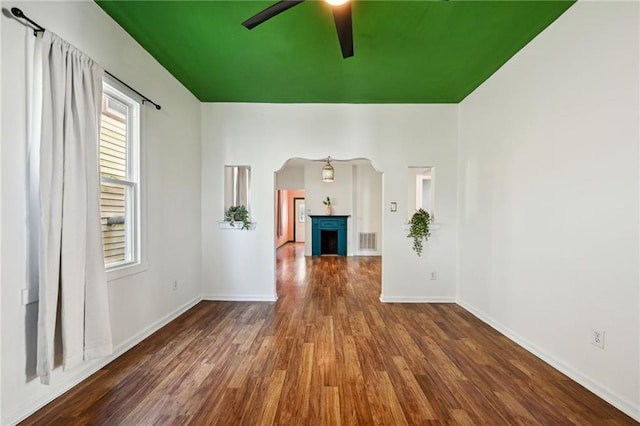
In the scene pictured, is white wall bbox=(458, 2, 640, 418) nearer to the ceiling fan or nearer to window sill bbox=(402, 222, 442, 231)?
window sill bbox=(402, 222, 442, 231)

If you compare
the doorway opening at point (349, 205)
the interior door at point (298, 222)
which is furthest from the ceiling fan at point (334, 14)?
the interior door at point (298, 222)

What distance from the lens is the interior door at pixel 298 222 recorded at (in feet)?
41.0

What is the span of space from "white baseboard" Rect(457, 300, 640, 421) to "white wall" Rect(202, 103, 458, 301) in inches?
44.1

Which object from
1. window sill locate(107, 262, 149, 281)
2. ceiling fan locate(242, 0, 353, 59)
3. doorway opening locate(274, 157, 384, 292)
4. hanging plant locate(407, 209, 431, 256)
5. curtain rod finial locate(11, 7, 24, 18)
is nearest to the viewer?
curtain rod finial locate(11, 7, 24, 18)

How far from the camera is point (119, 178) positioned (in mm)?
2637

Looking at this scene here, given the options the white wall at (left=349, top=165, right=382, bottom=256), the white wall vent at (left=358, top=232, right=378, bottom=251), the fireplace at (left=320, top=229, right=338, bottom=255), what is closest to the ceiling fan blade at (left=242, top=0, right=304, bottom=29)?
the white wall at (left=349, top=165, right=382, bottom=256)

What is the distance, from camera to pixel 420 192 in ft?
26.1

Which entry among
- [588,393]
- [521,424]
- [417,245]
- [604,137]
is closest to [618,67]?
[604,137]

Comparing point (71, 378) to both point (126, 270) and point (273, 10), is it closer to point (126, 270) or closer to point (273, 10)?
point (126, 270)

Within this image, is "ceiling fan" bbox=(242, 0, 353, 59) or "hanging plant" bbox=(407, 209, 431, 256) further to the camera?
"hanging plant" bbox=(407, 209, 431, 256)

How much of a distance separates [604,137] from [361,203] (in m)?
6.85

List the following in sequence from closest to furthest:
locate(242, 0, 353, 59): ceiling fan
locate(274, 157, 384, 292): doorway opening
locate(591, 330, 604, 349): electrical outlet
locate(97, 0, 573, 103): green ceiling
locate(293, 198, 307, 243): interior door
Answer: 1. locate(242, 0, 353, 59): ceiling fan
2. locate(591, 330, 604, 349): electrical outlet
3. locate(97, 0, 573, 103): green ceiling
4. locate(274, 157, 384, 292): doorway opening
5. locate(293, 198, 307, 243): interior door

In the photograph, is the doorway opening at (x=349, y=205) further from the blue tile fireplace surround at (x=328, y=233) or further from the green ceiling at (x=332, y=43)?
the green ceiling at (x=332, y=43)

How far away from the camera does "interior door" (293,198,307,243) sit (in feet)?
41.0
